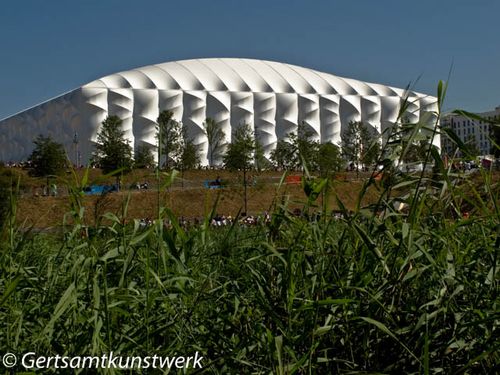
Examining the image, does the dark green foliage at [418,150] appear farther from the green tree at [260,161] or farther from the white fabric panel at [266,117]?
the white fabric panel at [266,117]

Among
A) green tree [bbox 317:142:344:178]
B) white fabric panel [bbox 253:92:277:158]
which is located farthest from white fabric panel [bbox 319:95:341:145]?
green tree [bbox 317:142:344:178]

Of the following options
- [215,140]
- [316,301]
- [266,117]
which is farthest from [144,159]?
[266,117]

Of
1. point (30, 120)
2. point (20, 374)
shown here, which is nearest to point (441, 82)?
point (20, 374)

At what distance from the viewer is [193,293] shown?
7.59 ft

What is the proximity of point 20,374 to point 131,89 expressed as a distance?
193 feet

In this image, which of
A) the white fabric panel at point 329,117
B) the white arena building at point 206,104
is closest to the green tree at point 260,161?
the white arena building at point 206,104

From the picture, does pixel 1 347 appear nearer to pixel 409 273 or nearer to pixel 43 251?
pixel 409 273

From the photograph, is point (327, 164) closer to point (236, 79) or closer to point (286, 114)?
point (236, 79)

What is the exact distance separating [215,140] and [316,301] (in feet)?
189

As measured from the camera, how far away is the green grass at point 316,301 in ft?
6.62

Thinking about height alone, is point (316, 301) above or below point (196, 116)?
below

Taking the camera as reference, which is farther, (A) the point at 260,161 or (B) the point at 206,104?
(B) the point at 206,104

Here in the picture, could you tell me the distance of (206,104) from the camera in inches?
2402

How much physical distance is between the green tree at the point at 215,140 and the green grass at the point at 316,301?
54.3 meters
